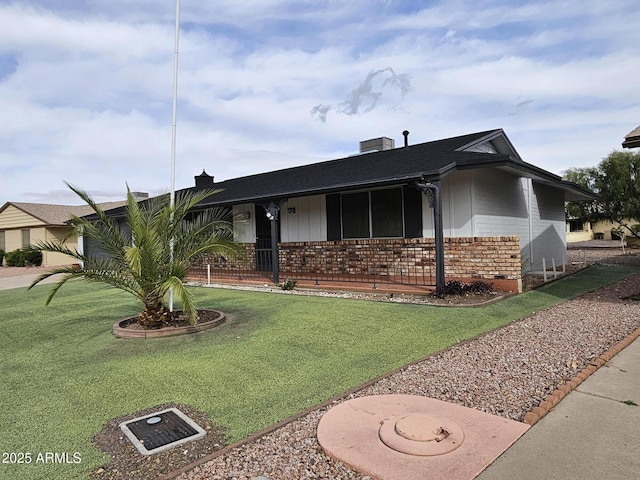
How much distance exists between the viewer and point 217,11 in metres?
9.90

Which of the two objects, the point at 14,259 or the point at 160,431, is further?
the point at 14,259

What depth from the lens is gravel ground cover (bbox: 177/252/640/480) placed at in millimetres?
2551

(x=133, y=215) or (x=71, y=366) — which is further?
(x=133, y=215)

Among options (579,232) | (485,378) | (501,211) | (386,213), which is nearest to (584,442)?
(485,378)

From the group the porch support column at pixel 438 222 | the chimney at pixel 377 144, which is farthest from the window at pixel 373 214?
the chimney at pixel 377 144

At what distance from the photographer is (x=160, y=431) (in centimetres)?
304

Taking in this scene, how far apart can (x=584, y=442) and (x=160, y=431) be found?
2.92m

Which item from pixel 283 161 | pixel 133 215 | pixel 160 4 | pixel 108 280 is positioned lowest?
pixel 108 280

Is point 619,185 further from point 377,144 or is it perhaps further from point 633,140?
point 633,140

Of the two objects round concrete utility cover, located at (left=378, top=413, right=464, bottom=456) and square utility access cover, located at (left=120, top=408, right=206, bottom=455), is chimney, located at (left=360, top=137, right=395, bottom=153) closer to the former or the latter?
round concrete utility cover, located at (left=378, top=413, right=464, bottom=456)

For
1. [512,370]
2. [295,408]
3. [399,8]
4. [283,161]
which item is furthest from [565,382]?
[283,161]

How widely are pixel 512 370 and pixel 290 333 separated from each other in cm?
292

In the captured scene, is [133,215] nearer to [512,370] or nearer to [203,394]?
[203,394]

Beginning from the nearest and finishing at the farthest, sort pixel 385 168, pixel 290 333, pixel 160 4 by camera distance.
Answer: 1. pixel 290 333
2. pixel 160 4
3. pixel 385 168
